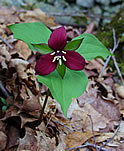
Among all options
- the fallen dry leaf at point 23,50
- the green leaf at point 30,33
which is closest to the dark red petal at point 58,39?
the green leaf at point 30,33

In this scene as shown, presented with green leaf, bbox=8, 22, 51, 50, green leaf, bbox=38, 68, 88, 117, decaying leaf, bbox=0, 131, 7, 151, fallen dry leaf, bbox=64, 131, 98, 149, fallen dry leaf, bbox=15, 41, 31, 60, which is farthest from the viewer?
fallen dry leaf, bbox=15, 41, 31, 60

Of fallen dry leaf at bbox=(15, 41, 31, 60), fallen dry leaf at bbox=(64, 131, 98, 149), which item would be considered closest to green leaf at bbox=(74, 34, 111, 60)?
fallen dry leaf at bbox=(64, 131, 98, 149)

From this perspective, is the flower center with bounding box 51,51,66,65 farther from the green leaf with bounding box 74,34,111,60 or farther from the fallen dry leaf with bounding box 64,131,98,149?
the fallen dry leaf with bounding box 64,131,98,149

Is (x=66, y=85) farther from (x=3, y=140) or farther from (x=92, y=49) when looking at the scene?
(x=3, y=140)

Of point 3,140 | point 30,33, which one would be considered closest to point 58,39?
point 30,33

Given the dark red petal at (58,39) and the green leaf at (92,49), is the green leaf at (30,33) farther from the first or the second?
the green leaf at (92,49)

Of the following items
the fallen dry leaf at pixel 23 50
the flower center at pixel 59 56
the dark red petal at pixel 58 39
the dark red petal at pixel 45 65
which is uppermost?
the dark red petal at pixel 58 39
